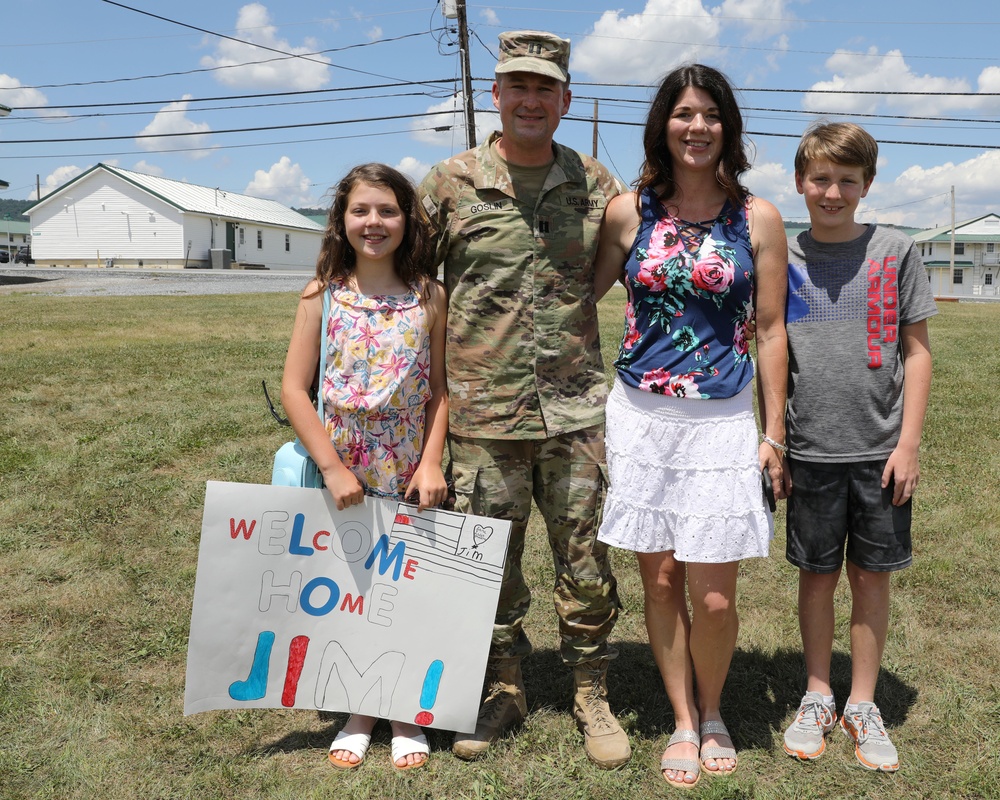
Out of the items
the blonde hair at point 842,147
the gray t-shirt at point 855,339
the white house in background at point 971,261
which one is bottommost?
the gray t-shirt at point 855,339

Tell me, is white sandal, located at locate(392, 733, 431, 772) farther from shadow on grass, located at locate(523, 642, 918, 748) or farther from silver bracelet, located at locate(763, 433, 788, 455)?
silver bracelet, located at locate(763, 433, 788, 455)

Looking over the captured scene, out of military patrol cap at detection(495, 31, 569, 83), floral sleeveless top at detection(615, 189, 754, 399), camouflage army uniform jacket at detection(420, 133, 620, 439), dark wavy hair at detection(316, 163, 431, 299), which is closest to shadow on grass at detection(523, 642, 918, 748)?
camouflage army uniform jacket at detection(420, 133, 620, 439)

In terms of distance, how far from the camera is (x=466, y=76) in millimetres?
24875

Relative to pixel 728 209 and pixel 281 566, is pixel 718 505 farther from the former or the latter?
pixel 281 566

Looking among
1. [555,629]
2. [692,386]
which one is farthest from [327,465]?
[555,629]

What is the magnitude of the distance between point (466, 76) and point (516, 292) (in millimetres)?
24055

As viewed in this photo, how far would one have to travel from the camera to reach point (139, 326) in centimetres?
1392

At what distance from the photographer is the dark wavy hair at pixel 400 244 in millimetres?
2730

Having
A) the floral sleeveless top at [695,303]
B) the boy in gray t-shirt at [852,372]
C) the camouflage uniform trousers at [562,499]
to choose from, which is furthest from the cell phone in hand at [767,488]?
the camouflage uniform trousers at [562,499]

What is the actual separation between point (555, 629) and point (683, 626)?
3.54 feet

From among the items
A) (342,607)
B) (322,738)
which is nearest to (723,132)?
(342,607)

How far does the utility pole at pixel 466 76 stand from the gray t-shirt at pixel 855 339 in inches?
885

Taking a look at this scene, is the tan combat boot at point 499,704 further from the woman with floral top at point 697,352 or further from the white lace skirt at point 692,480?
the white lace skirt at point 692,480

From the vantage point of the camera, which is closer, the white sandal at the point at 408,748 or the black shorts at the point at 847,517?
the black shorts at the point at 847,517
